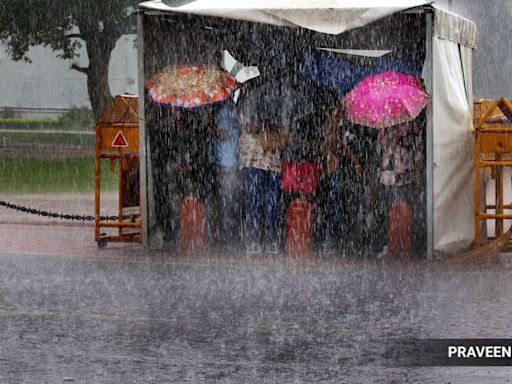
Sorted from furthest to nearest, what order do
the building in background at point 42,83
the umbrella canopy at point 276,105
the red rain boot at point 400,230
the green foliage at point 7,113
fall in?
the building in background at point 42,83 → the green foliage at point 7,113 → the umbrella canopy at point 276,105 → the red rain boot at point 400,230

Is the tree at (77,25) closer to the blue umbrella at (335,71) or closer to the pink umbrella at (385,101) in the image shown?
the blue umbrella at (335,71)

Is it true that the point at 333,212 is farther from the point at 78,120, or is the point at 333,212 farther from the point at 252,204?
the point at 78,120

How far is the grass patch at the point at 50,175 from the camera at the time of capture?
24345mm

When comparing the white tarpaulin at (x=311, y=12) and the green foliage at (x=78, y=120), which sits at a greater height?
the white tarpaulin at (x=311, y=12)

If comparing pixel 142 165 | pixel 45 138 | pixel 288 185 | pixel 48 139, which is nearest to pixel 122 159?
pixel 142 165

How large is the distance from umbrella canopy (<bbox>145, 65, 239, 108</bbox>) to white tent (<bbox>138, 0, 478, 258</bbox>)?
0.99 feet

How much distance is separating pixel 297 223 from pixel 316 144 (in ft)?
3.24

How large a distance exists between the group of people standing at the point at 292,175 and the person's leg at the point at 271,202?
0.01 metres

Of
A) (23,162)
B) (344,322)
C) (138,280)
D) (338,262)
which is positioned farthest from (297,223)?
(23,162)

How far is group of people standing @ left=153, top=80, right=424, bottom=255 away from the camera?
14.3m

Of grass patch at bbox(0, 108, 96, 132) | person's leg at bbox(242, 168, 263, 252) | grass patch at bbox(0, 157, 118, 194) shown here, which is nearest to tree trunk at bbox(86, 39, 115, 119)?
grass patch at bbox(0, 157, 118, 194)

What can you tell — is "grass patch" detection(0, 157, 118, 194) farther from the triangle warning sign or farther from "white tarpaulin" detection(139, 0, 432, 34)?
"white tarpaulin" detection(139, 0, 432, 34)

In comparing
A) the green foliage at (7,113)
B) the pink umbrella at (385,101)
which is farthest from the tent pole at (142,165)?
the green foliage at (7,113)

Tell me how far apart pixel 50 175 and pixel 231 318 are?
64.2ft
